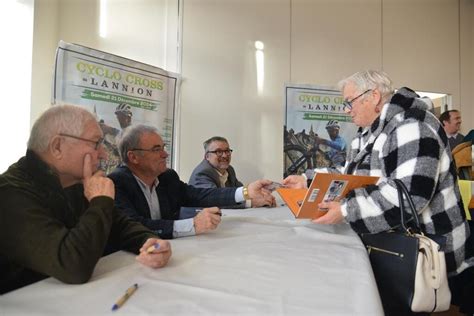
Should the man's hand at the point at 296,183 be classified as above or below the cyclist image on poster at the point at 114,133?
below

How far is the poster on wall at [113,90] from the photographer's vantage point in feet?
8.15

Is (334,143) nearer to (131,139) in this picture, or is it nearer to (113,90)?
(113,90)

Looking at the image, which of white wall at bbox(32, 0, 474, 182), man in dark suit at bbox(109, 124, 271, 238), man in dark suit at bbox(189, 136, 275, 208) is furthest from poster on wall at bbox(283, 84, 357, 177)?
man in dark suit at bbox(109, 124, 271, 238)

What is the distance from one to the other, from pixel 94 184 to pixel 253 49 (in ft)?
10.5

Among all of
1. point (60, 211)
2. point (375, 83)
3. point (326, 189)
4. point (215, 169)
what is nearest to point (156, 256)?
point (60, 211)

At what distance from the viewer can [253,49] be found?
147 inches

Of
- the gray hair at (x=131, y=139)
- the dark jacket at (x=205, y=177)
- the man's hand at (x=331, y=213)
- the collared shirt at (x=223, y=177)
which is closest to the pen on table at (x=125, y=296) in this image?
the man's hand at (x=331, y=213)

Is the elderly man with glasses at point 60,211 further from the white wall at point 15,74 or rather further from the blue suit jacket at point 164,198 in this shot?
the white wall at point 15,74

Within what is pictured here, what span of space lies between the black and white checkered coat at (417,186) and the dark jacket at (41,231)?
819 mm

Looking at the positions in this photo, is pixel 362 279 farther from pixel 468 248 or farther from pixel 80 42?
pixel 80 42

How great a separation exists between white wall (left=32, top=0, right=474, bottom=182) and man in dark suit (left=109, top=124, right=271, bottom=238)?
1.75m

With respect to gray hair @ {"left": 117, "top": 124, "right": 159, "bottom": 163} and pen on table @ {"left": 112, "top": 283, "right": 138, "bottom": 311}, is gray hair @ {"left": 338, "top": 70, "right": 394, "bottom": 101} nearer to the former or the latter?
gray hair @ {"left": 117, "top": 124, "right": 159, "bottom": 163}

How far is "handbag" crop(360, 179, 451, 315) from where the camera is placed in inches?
37.2

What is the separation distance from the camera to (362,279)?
77 cm
